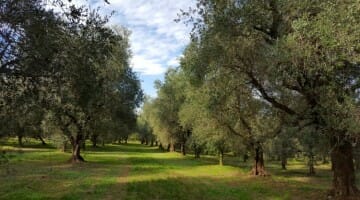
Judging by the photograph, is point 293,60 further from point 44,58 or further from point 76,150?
point 76,150

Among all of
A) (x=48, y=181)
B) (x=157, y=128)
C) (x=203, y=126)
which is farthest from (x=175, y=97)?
(x=48, y=181)

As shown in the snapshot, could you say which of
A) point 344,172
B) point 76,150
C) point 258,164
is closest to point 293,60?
point 344,172

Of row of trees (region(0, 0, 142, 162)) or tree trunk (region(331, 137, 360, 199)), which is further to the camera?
tree trunk (region(331, 137, 360, 199))

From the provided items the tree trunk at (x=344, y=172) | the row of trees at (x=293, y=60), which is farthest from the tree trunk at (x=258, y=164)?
the tree trunk at (x=344, y=172)

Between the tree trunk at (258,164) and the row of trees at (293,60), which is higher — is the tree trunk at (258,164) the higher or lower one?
the lower one

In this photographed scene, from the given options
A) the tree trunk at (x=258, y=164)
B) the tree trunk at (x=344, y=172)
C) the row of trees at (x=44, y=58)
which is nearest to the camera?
the row of trees at (x=44, y=58)

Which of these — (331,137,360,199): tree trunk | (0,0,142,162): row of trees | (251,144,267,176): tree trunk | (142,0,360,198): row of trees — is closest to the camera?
(0,0,142,162): row of trees

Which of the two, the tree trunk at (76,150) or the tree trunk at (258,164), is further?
the tree trunk at (76,150)

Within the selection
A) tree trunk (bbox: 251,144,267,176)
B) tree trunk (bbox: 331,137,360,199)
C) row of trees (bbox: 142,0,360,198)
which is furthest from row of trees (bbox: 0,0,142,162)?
tree trunk (bbox: 251,144,267,176)

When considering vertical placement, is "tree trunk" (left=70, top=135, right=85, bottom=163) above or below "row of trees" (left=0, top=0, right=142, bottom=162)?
below

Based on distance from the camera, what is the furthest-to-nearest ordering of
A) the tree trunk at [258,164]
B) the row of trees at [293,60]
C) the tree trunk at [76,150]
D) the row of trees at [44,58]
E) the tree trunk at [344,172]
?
the tree trunk at [76,150] < the tree trunk at [258,164] < the tree trunk at [344,172] < the row of trees at [293,60] < the row of trees at [44,58]

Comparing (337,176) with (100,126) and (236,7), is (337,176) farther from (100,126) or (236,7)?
(100,126)

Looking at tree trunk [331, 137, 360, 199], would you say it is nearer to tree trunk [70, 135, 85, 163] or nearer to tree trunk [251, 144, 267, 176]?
tree trunk [251, 144, 267, 176]

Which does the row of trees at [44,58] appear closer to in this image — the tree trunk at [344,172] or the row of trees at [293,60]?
the row of trees at [293,60]
